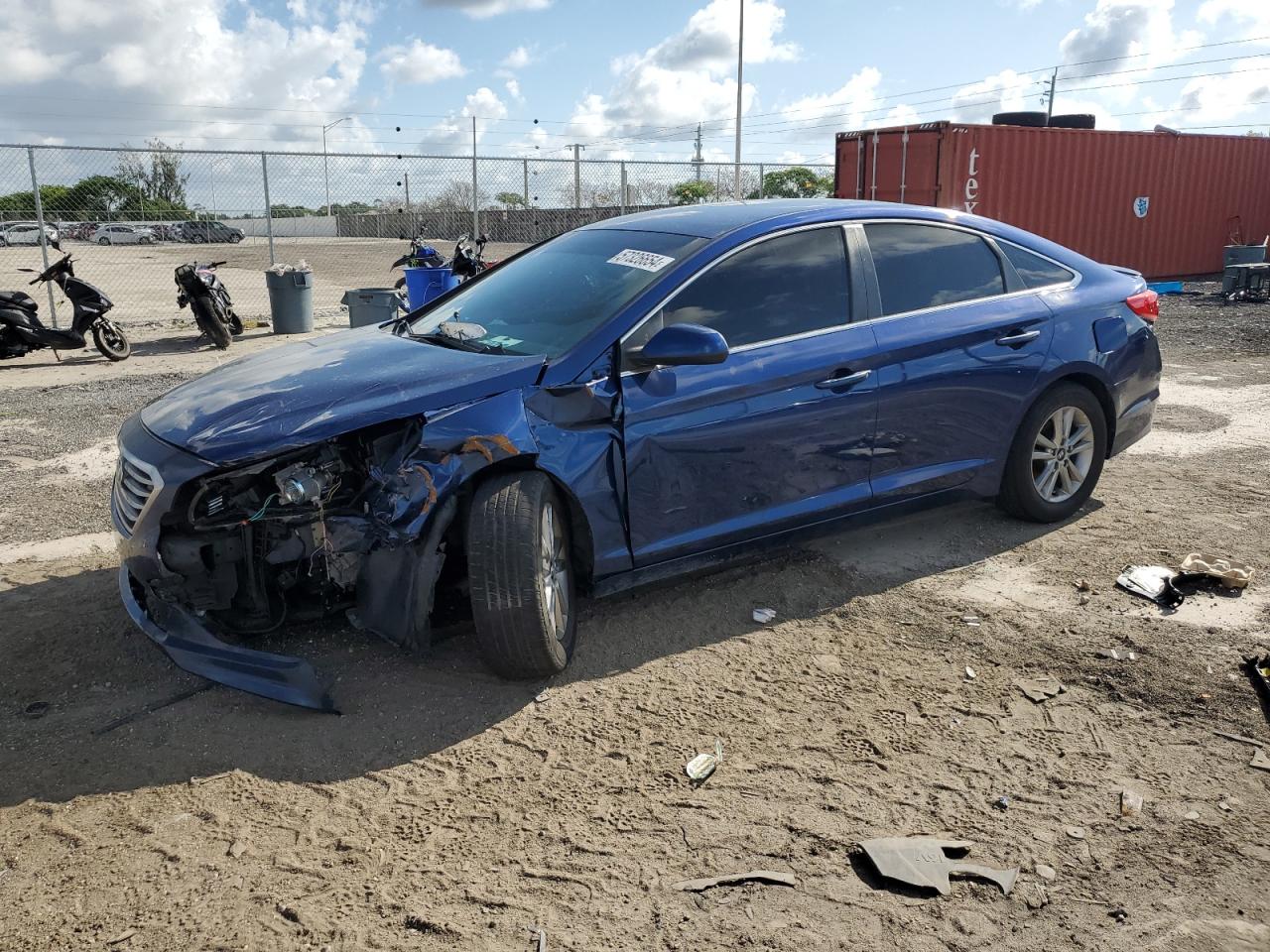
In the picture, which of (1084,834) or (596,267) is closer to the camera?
(1084,834)

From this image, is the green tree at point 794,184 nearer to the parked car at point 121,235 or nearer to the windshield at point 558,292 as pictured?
the parked car at point 121,235

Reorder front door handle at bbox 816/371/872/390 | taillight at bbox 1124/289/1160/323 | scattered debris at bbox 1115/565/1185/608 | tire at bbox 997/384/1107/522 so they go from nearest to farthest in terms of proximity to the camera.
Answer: front door handle at bbox 816/371/872/390
scattered debris at bbox 1115/565/1185/608
tire at bbox 997/384/1107/522
taillight at bbox 1124/289/1160/323

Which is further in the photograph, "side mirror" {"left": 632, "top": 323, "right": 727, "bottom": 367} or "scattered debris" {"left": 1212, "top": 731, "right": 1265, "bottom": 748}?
"side mirror" {"left": 632, "top": 323, "right": 727, "bottom": 367}

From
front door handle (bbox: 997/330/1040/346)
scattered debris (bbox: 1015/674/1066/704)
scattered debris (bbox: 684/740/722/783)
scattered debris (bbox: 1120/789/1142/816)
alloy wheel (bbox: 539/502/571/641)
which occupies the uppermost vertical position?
front door handle (bbox: 997/330/1040/346)

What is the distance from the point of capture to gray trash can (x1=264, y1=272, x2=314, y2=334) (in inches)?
523

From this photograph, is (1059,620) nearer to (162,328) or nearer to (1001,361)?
(1001,361)

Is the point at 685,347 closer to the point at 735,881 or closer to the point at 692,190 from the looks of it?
the point at 735,881

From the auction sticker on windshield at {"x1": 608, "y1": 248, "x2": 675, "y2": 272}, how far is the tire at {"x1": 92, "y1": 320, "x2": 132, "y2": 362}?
351 inches

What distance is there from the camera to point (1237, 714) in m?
3.58

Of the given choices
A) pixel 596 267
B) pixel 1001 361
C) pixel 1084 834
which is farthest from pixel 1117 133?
pixel 1084 834

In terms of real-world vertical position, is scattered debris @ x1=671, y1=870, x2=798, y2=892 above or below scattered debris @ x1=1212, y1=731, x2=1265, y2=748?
below

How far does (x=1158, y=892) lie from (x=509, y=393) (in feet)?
8.42

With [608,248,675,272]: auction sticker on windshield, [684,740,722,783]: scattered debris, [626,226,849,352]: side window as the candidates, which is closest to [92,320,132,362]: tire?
[608,248,675,272]: auction sticker on windshield

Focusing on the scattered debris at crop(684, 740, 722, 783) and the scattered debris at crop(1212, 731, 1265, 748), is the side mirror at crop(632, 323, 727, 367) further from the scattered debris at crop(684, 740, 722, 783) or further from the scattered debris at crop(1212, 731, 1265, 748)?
→ the scattered debris at crop(1212, 731, 1265, 748)
